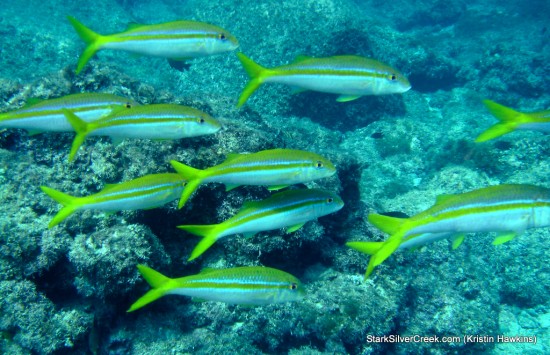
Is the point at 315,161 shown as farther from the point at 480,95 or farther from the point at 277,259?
the point at 480,95

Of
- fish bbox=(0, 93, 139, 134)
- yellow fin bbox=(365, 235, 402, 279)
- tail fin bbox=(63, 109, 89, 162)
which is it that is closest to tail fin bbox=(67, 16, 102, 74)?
fish bbox=(0, 93, 139, 134)

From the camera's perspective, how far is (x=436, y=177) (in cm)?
1014

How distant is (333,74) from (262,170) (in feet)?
5.91

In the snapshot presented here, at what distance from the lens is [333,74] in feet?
14.3

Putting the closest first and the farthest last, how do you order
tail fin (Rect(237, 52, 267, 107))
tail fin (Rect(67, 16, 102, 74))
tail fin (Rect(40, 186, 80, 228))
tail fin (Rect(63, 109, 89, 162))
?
tail fin (Rect(40, 186, 80, 228)) → tail fin (Rect(63, 109, 89, 162)) → tail fin (Rect(237, 52, 267, 107)) → tail fin (Rect(67, 16, 102, 74))

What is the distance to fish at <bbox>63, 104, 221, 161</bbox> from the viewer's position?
3752mm

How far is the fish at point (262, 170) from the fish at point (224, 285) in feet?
2.94

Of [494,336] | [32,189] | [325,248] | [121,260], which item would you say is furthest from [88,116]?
[494,336]

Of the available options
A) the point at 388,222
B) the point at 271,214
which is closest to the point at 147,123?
the point at 271,214

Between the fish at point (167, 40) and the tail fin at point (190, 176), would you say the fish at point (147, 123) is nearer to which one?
the tail fin at point (190, 176)

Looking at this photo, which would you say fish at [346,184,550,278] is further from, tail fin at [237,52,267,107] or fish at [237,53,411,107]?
tail fin at [237,52,267,107]

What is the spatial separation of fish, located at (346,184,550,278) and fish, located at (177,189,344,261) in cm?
63

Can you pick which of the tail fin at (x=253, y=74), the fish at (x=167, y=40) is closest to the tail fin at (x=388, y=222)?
the tail fin at (x=253, y=74)

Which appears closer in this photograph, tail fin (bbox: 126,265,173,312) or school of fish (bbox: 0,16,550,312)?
tail fin (bbox: 126,265,173,312)
